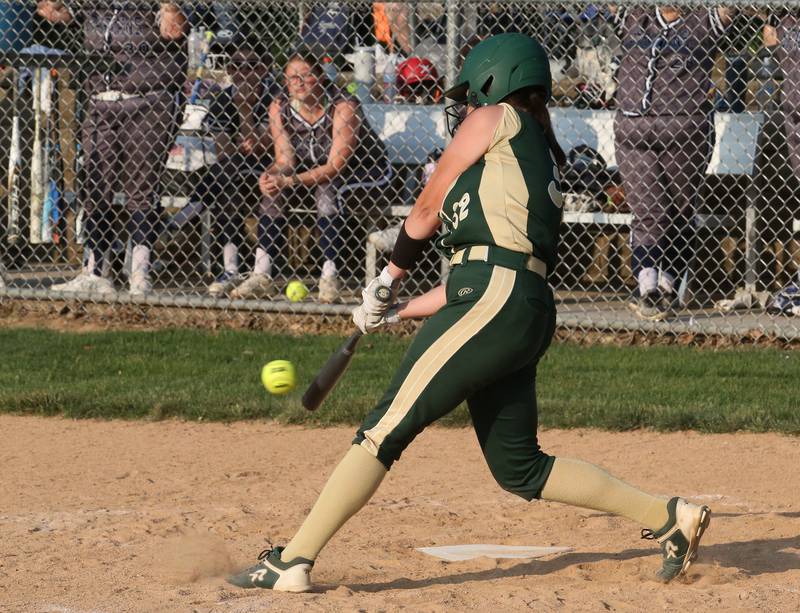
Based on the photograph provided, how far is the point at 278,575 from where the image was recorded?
149 inches

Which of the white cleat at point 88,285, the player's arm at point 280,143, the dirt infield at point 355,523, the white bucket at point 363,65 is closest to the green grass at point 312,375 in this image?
the dirt infield at point 355,523

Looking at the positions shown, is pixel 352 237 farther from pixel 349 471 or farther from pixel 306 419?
pixel 349 471

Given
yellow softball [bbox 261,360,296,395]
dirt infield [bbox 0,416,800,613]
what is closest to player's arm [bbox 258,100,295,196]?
dirt infield [bbox 0,416,800,613]

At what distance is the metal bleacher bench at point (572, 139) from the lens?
29.1ft

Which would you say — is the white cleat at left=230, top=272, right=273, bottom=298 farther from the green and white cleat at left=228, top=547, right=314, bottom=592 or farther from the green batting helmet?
the green batting helmet

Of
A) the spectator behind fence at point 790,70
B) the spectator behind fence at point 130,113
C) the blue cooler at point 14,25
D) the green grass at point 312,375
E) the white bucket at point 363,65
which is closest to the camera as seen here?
the green grass at point 312,375

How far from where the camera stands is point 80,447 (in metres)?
Answer: 6.08

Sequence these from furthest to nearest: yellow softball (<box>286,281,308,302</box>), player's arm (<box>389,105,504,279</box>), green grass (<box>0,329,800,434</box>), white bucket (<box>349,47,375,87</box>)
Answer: white bucket (<box>349,47,375,87</box>) → yellow softball (<box>286,281,308,302</box>) → green grass (<box>0,329,800,434</box>) → player's arm (<box>389,105,504,279</box>)

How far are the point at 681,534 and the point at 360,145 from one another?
206 inches

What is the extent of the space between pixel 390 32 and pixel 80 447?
5.05 meters

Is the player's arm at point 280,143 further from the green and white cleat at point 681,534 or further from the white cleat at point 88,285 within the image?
the green and white cleat at point 681,534

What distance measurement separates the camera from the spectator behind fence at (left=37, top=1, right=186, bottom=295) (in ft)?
28.9

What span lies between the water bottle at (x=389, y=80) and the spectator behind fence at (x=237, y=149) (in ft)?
3.11

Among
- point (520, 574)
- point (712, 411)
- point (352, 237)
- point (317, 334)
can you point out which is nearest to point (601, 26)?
point (352, 237)
